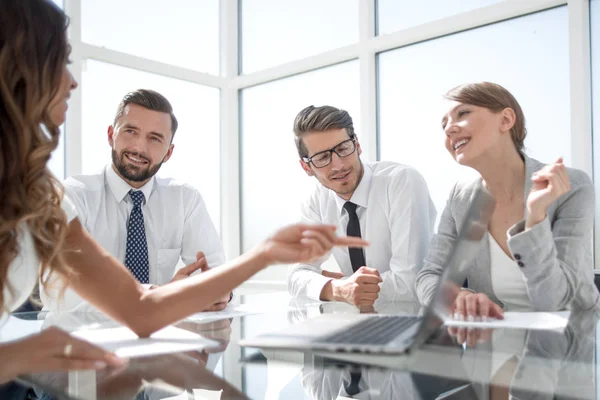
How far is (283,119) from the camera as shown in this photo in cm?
475

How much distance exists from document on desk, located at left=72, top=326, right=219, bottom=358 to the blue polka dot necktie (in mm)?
1136

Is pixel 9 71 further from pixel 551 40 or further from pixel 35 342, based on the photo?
pixel 551 40

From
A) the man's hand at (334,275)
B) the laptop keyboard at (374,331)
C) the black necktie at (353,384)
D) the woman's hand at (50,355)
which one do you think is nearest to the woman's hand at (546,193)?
the laptop keyboard at (374,331)

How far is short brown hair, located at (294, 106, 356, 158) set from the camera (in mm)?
2383

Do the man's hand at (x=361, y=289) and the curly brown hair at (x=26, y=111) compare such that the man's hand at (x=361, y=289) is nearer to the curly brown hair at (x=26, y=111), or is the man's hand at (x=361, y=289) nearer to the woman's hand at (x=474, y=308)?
the woman's hand at (x=474, y=308)

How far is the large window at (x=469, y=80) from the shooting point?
3.14 meters

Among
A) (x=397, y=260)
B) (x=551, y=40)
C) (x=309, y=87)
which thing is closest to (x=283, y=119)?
(x=309, y=87)

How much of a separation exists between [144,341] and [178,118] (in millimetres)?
3788

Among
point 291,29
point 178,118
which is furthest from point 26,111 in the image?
point 291,29

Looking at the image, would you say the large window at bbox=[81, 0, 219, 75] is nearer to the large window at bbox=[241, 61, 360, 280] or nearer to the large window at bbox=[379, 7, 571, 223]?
the large window at bbox=[241, 61, 360, 280]

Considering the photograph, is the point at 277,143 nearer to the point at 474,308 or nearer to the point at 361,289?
the point at 361,289

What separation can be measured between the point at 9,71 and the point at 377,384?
885 mm

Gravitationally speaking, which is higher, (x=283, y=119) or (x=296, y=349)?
(x=283, y=119)

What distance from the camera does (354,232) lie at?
2.41 metres
